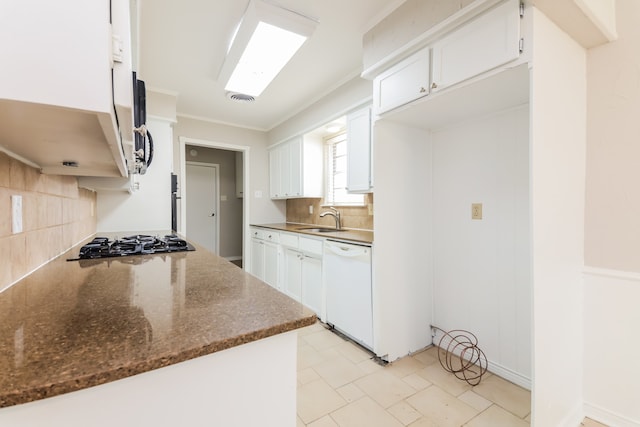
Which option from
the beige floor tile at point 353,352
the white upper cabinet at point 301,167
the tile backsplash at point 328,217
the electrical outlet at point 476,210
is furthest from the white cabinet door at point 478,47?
the white upper cabinet at point 301,167

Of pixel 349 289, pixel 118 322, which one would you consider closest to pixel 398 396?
pixel 349 289

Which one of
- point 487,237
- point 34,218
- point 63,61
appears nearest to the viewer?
point 63,61

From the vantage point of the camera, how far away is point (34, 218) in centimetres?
105

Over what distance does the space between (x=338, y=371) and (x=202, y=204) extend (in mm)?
4452

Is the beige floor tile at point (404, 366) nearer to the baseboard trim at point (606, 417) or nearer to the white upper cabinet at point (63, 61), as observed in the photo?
the baseboard trim at point (606, 417)

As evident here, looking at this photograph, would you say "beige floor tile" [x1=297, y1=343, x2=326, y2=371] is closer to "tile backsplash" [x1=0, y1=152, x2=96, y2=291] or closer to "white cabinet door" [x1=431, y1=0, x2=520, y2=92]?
"tile backsplash" [x1=0, y1=152, x2=96, y2=291]

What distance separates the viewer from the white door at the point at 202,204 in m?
5.36

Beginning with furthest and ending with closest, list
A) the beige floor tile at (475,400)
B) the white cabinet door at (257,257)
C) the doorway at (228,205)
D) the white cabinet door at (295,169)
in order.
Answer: the doorway at (228,205) → the white cabinet door at (257,257) → the white cabinet door at (295,169) → the beige floor tile at (475,400)

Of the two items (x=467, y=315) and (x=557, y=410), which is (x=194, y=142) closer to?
(x=467, y=315)

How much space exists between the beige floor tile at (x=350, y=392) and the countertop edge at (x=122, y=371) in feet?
4.47

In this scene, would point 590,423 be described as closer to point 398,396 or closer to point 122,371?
point 398,396

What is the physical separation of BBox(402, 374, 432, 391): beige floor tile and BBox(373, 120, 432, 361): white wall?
8.0 inches

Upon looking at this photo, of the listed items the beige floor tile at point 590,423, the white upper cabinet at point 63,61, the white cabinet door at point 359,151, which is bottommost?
the beige floor tile at point 590,423

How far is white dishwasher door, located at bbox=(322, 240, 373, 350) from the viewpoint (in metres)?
2.18
